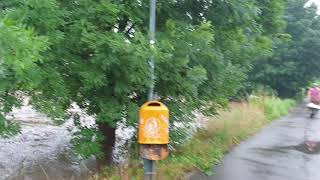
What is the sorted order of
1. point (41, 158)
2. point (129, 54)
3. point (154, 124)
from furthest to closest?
point (41, 158) < point (129, 54) < point (154, 124)

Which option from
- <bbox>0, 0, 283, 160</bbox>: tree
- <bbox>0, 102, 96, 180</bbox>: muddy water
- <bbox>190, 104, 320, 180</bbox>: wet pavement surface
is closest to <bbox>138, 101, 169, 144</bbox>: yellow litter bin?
<bbox>0, 0, 283, 160</bbox>: tree

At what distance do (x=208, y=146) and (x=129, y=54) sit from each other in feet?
14.0

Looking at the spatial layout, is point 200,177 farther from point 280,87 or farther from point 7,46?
point 280,87

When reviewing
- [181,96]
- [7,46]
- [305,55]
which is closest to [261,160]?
[181,96]

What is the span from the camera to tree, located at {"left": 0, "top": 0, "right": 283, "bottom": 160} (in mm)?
6562

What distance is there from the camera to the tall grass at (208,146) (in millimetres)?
7621

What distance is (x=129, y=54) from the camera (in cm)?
664

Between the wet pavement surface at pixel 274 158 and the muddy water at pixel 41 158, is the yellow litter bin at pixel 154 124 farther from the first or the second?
the wet pavement surface at pixel 274 158

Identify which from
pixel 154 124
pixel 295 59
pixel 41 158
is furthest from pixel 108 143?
pixel 295 59

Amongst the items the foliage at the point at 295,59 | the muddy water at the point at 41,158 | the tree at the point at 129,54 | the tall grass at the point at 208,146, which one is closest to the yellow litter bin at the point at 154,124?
the tree at the point at 129,54

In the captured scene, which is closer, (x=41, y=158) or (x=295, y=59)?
(x=41, y=158)

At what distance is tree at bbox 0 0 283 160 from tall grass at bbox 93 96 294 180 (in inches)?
23.0

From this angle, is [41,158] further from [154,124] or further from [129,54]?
[154,124]

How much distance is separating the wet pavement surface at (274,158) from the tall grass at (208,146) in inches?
8.3
